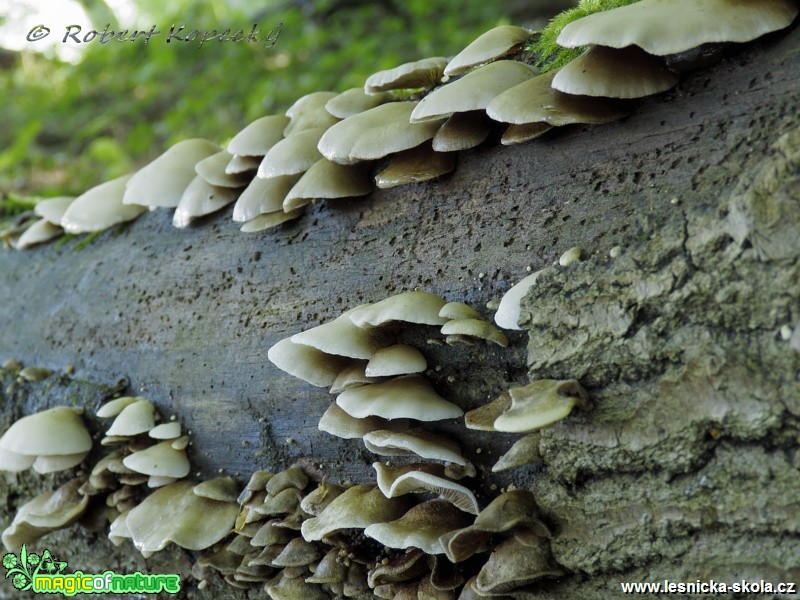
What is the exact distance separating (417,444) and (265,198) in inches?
50.9

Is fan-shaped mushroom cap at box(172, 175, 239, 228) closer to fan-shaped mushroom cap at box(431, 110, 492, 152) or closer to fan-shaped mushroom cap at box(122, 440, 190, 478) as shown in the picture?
fan-shaped mushroom cap at box(122, 440, 190, 478)

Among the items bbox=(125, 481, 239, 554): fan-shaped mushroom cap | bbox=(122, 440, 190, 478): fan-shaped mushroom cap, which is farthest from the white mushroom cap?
bbox=(125, 481, 239, 554): fan-shaped mushroom cap

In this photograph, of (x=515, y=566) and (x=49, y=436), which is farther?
(x=49, y=436)

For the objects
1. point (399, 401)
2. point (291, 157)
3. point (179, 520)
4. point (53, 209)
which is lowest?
point (179, 520)

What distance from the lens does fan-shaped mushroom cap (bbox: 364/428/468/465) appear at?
6.98 feet

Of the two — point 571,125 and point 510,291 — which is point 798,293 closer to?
point 510,291

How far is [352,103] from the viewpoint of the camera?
9.01 ft

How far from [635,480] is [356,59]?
595cm

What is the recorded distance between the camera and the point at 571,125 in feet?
7.38

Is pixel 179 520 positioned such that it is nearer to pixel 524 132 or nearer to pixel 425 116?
pixel 425 116

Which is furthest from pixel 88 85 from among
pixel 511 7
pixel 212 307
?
pixel 212 307

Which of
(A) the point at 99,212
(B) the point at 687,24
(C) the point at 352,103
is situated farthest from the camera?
(A) the point at 99,212

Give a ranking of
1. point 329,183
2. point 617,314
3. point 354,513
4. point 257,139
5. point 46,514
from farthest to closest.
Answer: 1. point 46,514
2. point 257,139
3. point 329,183
4. point 354,513
5. point 617,314

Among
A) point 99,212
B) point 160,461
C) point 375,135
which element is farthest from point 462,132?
point 99,212
